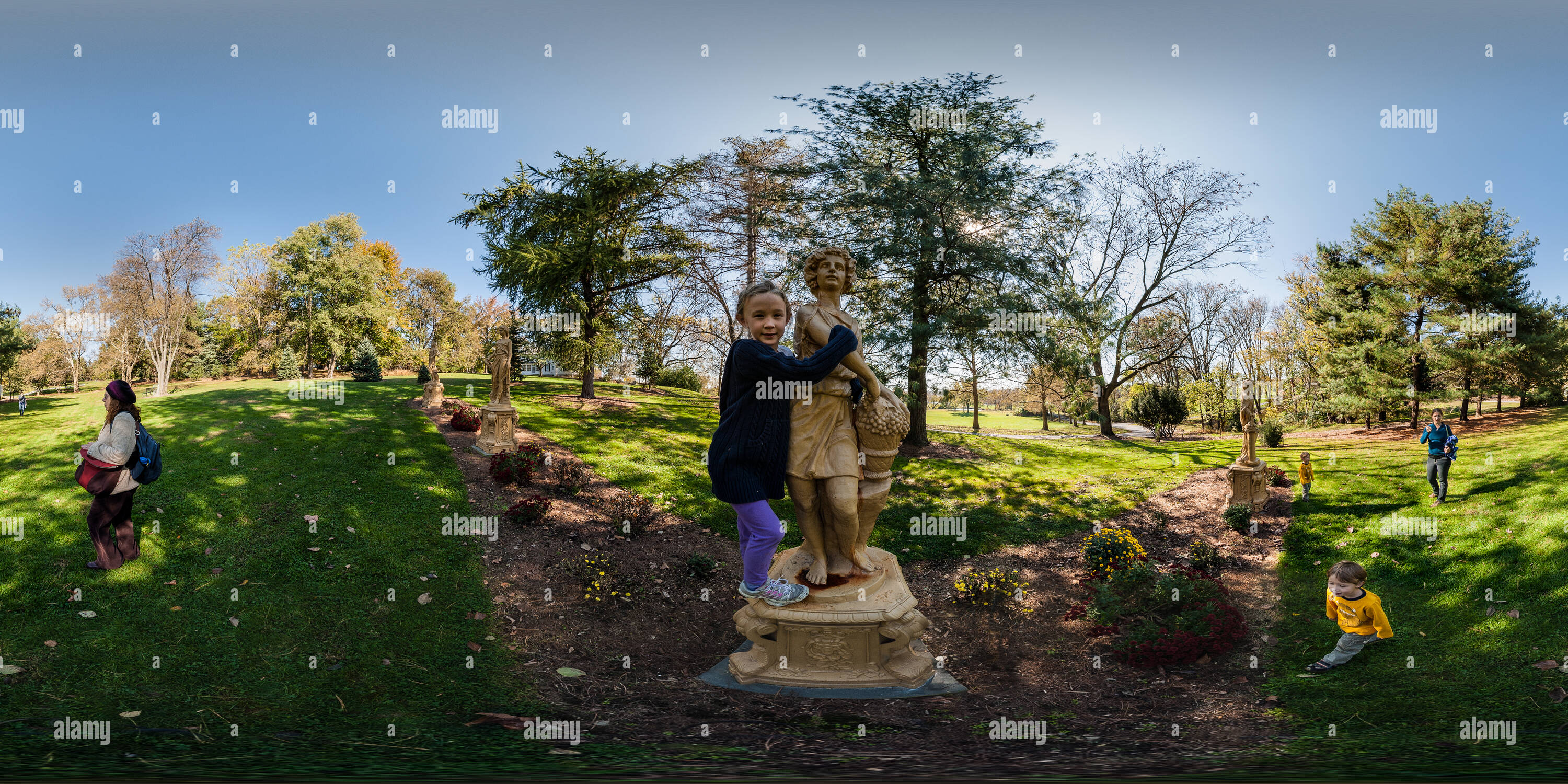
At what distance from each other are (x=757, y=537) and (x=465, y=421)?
939cm

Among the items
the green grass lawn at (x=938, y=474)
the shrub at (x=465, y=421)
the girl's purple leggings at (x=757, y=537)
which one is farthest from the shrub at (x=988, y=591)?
the shrub at (x=465, y=421)

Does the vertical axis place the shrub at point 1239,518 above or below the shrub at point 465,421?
below

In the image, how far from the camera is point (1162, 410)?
21.3 m

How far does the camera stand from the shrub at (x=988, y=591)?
645 cm

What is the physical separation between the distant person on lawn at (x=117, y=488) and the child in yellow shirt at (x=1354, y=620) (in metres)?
9.79

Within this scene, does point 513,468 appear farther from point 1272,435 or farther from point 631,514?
point 1272,435

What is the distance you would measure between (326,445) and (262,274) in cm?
2107

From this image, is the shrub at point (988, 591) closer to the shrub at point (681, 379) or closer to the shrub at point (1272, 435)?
the shrub at point (1272, 435)

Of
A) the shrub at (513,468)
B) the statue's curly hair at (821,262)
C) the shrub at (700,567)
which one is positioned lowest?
the shrub at (700,567)

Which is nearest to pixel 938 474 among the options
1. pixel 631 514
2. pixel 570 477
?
pixel 631 514

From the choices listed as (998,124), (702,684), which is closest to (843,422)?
(702,684)

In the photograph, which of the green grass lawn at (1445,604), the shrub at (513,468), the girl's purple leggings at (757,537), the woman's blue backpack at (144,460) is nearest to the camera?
the green grass lawn at (1445,604)

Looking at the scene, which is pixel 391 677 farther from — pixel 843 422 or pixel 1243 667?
pixel 1243 667

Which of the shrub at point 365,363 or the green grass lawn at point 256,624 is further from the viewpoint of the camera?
the shrub at point 365,363
